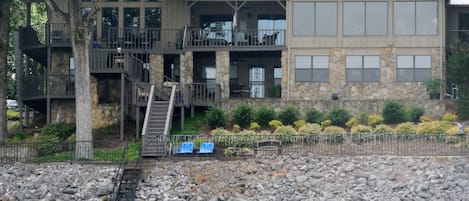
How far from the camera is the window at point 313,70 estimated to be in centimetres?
4419

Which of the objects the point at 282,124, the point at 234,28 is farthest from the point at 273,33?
the point at 282,124

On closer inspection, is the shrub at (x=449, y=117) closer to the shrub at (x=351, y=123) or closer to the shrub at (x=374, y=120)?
the shrub at (x=374, y=120)

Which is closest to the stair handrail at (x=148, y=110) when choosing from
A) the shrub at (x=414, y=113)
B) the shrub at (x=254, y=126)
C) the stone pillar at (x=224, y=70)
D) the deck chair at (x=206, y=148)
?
the deck chair at (x=206, y=148)

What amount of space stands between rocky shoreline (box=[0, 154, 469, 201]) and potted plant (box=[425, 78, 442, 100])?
31.9 ft

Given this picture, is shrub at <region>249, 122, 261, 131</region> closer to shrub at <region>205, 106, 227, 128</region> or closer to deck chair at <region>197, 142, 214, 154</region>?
shrub at <region>205, 106, 227, 128</region>

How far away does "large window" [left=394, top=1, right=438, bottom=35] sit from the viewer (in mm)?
44219

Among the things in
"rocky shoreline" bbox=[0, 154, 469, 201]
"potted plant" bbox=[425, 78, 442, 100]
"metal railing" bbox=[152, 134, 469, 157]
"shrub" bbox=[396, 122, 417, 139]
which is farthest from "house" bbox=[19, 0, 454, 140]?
"rocky shoreline" bbox=[0, 154, 469, 201]

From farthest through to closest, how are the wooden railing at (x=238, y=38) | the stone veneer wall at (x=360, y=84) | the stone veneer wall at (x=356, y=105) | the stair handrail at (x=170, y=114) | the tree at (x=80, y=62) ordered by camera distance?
the wooden railing at (x=238, y=38) < the stone veneer wall at (x=360, y=84) < the stone veneer wall at (x=356, y=105) < the stair handrail at (x=170, y=114) < the tree at (x=80, y=62)

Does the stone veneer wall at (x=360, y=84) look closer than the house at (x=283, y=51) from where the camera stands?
No

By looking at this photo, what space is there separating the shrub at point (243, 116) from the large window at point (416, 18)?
8400 mm

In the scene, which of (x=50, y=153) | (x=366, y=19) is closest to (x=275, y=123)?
(x=366, y=19)

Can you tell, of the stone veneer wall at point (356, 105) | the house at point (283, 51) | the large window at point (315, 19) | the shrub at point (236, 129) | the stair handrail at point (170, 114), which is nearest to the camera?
the stair handrail at point (170, 114)

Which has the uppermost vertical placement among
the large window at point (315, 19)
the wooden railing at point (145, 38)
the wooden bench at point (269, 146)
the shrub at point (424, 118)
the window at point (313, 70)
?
the large window at point (315, 19)

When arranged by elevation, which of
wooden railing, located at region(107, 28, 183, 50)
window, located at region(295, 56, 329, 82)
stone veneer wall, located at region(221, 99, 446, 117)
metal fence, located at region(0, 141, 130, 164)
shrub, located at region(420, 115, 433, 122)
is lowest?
metal fence, located at region(0, 141, 130, 164)
